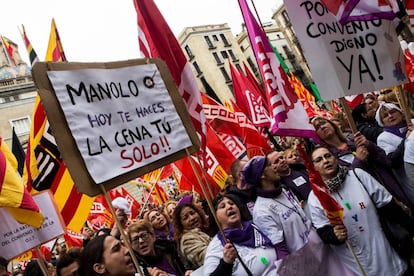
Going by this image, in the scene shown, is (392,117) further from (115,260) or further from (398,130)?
(115,260)

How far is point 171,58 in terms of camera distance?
394 cm

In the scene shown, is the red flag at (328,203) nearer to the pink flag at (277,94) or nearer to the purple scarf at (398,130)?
the pink flag at (277,94)

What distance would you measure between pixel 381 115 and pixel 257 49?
1755 millimetres

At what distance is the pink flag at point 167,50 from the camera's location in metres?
3.86

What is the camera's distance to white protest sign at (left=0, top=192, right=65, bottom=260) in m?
3.57

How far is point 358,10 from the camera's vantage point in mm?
3297

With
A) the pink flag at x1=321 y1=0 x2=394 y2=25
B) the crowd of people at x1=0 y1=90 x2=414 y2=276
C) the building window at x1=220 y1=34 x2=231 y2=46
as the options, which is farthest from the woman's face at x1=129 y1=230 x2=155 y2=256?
the building window at x1=220 y1=34 x2=231 y2=46

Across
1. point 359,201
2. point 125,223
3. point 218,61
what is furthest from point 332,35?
point 218,61

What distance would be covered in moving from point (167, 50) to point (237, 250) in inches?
84.1

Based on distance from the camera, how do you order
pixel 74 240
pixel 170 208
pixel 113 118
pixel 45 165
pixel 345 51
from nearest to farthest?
pixel 113 118
pixel 345 51
pixel 45 165
pixel 170 208
pixel 74 240

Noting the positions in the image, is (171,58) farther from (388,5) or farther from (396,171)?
(396,171)

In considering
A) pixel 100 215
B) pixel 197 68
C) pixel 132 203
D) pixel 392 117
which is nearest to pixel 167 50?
pixel 392 117

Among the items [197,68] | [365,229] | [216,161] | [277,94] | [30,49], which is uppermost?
[197,68]

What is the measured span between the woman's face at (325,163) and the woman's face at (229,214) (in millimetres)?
770
